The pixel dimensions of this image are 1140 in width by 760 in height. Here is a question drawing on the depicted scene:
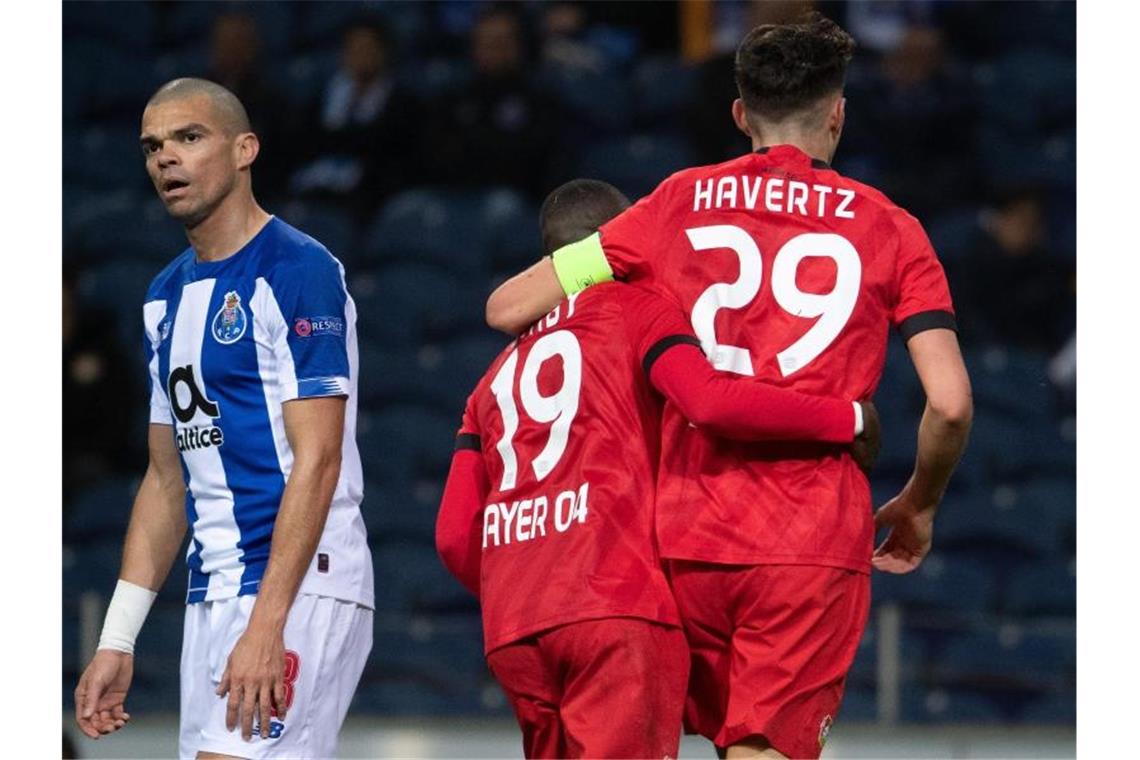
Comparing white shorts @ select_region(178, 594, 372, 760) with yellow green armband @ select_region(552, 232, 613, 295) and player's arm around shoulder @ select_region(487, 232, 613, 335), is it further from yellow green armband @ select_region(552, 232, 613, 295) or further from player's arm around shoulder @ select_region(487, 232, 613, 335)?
yellow green armband @ select_region(552, 232, 613, 295)

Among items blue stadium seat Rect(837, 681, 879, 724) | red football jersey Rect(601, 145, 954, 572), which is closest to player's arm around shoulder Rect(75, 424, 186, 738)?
red football jersey Rect(601, 145, 954, 572)

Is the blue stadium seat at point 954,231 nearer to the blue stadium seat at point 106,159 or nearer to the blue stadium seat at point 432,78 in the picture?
the blue stadium seat at point 432,78

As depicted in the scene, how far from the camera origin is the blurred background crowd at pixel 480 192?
7848 mm

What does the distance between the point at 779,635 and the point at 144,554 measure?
1.43 metres

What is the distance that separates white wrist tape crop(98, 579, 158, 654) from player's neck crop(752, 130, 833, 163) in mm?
1639

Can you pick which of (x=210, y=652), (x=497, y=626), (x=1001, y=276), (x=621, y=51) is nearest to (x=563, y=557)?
(x=497, y=626)

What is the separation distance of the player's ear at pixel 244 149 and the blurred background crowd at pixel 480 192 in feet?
13.1

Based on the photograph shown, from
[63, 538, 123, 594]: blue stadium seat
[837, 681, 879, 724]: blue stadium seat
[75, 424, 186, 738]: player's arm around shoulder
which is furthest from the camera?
[63, 538, 123, 594]: blue stadium seat

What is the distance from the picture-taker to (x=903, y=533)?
3436 millimetres

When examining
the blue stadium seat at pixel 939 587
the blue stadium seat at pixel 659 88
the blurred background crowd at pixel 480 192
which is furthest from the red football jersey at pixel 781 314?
the blue stadium seat at pixel 659 88

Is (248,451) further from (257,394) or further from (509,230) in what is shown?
(509,230)

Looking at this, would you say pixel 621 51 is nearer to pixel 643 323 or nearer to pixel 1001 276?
pixel 1001 276

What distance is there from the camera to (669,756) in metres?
3.23

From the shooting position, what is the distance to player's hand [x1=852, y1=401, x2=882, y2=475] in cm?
317
